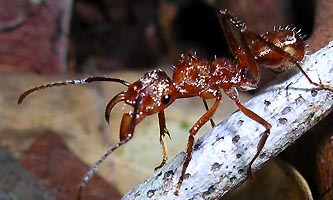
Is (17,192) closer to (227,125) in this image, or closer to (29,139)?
(29,139)

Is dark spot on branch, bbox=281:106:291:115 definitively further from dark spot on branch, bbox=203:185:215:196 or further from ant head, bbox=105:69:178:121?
ant head, bbox=105:69:178:121

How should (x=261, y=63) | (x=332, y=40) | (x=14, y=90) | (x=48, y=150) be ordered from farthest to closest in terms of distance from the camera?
(x=14, y=90), (x=48, y=150), (x=261, y=63), (x=332, y=40)

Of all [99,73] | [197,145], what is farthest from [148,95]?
[99,73]

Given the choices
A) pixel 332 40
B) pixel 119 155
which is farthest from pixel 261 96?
pixel 119 155

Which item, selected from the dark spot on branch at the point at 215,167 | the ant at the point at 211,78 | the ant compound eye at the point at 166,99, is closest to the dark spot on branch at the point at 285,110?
the ant at the point at 211,78

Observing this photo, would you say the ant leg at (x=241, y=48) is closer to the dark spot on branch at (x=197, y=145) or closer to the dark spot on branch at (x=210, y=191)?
the dark spot on branch at (x=197, y=145)

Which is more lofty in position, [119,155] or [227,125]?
[119,155]

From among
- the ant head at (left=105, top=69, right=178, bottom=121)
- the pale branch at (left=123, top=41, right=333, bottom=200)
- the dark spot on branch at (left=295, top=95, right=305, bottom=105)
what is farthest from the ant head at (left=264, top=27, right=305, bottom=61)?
the ant head at (left=105, top=69, right=178, bottom=121)

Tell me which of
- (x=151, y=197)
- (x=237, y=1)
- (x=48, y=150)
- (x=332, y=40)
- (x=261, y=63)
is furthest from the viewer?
(x=237, y=1)
